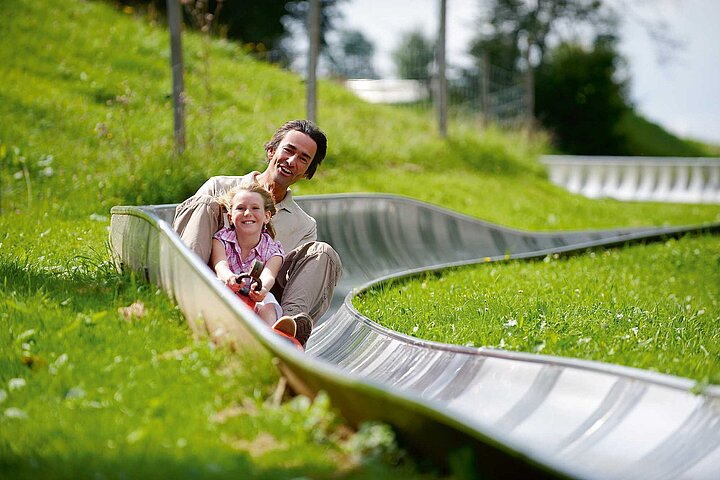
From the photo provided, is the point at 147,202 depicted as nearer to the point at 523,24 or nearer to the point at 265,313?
the point at 265,313

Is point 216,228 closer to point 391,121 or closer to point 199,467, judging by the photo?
point 199,467

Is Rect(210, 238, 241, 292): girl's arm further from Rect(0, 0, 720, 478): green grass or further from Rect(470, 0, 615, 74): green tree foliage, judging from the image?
Rect(470, 0, 615, 74): green tree foliage

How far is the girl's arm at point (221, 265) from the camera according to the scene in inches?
181

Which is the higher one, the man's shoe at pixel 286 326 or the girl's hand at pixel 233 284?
the girl's hand at pixel 233 284

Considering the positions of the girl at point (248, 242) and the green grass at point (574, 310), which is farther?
the green grass at point (574, 310)

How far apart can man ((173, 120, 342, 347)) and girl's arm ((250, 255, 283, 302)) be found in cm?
13

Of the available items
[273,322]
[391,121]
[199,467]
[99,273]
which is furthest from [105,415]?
[391,121]

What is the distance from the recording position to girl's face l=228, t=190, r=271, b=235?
4781 millimetres

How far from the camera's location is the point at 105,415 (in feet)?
11.2

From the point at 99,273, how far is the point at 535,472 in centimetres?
351

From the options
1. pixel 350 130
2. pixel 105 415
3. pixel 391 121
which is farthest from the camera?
pixel 391 121

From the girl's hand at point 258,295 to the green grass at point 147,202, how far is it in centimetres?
36

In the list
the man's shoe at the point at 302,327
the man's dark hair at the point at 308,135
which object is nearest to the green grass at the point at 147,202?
the man's shoe at the point at 302,327

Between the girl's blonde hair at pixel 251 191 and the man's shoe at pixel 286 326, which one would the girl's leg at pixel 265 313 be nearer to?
the man's shoe at pixel 286 326
